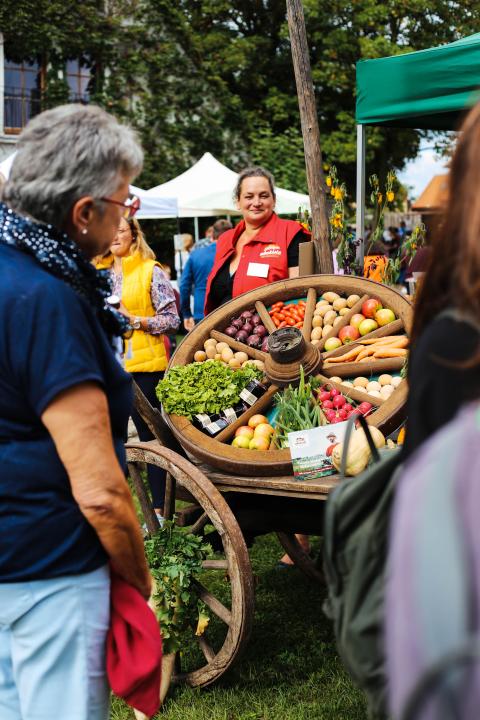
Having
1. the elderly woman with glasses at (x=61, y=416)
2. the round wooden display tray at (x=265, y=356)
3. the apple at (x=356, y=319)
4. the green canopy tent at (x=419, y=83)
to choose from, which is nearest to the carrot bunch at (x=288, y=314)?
the round wooden display tray at (x=265, y=356)

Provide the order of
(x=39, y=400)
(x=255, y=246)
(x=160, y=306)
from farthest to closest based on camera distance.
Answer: (x=160, y=306) < (x=255, y=246) < (x=39, y=400)

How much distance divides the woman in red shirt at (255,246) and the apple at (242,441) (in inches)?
55.4

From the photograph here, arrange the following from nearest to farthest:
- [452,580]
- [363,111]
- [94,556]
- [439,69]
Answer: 1. [452,580]
2. [94,556]
3. [439,69]
4. [363,111]

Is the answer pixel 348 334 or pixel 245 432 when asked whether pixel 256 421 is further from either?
pixel 348 334

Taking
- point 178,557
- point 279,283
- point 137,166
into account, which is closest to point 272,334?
point 279,283

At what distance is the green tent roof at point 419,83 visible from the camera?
14.8ft

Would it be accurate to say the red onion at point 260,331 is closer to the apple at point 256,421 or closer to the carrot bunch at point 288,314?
the carrot bunch at point 288,314

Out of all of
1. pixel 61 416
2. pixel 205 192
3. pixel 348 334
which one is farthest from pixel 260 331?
pixel 205 192

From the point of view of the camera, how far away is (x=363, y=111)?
513 centimetres

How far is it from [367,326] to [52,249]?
2.30 m

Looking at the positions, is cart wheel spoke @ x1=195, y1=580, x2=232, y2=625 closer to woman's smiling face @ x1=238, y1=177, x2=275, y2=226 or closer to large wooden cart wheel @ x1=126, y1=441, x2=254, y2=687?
large wooden cart wheel @ x1=126, y1=441, x2=254, y2=687

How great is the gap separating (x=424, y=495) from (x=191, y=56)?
66.9 feet

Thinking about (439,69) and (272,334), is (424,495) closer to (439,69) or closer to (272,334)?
(272,334)

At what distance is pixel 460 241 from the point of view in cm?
112
